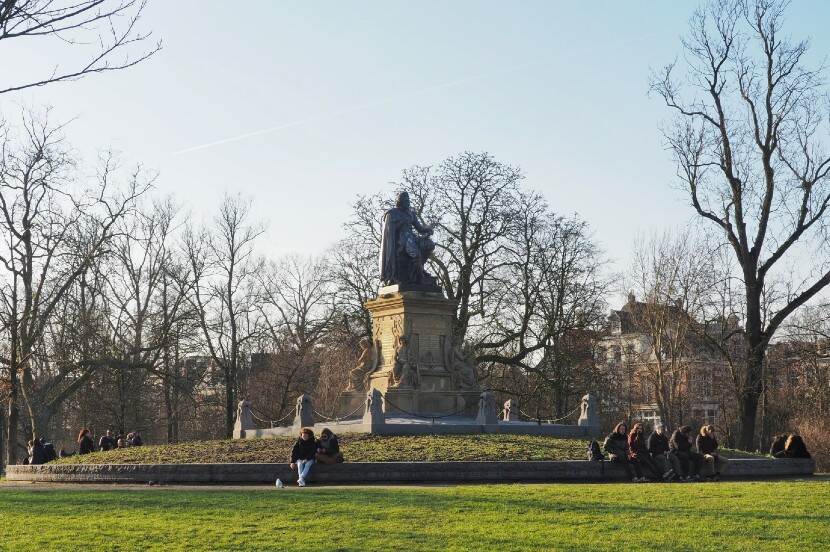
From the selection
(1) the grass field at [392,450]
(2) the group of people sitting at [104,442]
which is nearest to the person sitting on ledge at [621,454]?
(1) the grass field at [392,450]

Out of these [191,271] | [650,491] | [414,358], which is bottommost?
[650,491]

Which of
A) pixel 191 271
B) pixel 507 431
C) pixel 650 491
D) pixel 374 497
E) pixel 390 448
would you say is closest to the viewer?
pixel 374 497

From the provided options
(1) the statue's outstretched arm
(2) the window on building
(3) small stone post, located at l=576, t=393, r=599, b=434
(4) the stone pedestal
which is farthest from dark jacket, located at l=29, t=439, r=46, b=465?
(2) the window on building

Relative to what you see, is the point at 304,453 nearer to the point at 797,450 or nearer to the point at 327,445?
the point at 327,445

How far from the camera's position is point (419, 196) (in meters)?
43.9

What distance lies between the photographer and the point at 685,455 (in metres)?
21.0

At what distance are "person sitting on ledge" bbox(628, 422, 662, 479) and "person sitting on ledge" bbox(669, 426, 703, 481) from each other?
55cm

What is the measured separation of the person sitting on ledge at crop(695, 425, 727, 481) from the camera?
20953 mm

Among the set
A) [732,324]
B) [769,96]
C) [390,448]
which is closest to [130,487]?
[390,448]

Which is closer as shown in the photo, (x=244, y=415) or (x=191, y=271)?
(x=244, y=415)

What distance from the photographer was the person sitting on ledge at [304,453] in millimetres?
19578

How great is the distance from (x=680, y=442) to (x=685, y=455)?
32 centimetres

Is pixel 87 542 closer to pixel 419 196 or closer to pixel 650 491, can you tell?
pixel 650 491

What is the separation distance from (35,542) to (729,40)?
28.5 meters
